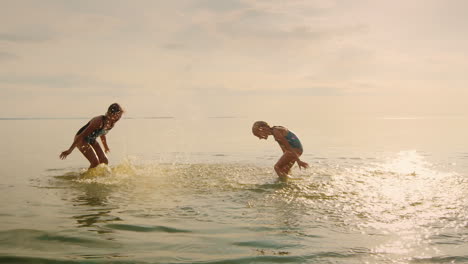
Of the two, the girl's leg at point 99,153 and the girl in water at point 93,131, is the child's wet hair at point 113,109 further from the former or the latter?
the girl's leg at point 99,153

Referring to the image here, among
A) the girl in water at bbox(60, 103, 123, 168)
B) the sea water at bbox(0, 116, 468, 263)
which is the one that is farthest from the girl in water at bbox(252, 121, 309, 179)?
the girl in water at bbox(60, 103, 123, 168)

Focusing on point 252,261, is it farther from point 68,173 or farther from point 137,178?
point 68,173

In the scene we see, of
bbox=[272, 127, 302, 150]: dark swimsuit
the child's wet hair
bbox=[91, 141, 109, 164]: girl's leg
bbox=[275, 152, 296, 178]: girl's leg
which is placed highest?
the child's wet hair

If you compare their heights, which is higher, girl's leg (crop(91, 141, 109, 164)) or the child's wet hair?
the child's wet hair

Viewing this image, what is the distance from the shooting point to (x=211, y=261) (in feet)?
16.5

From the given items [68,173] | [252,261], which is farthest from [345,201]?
[68,173]

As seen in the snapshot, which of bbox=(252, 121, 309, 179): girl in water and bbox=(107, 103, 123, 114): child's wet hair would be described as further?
bbox=(107, 103, 123, 114): child's wet hair

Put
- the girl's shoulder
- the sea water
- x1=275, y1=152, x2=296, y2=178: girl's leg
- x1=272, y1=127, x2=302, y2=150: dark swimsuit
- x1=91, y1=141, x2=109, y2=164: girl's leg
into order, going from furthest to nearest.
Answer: x1=91, y1=141, x2=109, y2=164: girl's leg, x1=272, y1=127, x2=302, y2=150: dark swimsuit, the girl's shoulder, x1=275, y1=152, x2=296, y2=178: girl's leg, the sea water

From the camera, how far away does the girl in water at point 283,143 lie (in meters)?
12.2

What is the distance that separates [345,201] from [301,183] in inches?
95.4

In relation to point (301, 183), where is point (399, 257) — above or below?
below

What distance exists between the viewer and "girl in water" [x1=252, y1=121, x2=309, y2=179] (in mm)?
12219

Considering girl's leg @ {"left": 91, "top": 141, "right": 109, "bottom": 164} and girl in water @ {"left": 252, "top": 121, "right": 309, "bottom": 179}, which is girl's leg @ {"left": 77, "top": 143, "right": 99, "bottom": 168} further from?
girl in water @ {"left": 252, "top": 121, "right": 309, "bottom": 179}

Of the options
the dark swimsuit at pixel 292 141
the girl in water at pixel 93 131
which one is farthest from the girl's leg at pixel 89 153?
the dark swimsuit at pixel 292 141
